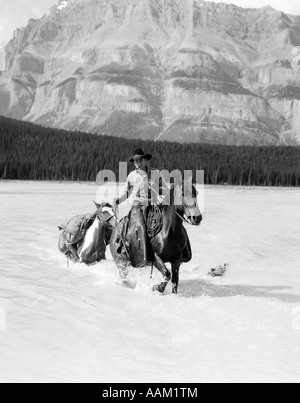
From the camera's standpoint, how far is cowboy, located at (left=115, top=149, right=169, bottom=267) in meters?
11.5

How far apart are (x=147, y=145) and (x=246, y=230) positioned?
47.9 m

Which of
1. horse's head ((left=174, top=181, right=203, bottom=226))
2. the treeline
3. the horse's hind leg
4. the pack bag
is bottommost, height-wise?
the horse's hind leg

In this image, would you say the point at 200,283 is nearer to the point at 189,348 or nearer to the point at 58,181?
the point at 189,348

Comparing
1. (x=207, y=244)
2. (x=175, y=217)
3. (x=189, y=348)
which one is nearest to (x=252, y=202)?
(x=207, y=244)

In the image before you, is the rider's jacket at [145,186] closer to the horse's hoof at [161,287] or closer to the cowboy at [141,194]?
the cowboy at [141,194]

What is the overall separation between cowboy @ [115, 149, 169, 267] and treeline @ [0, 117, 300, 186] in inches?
1696

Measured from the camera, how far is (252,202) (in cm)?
3591

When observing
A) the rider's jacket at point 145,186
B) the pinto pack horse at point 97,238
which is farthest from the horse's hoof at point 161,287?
the pinto pack horse at point 97,238

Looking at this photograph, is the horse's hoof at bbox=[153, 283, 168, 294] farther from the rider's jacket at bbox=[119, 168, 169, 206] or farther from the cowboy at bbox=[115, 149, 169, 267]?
the rider's jacket at bbox=[119, 168, 169, 206]

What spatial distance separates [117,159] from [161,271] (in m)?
48.8

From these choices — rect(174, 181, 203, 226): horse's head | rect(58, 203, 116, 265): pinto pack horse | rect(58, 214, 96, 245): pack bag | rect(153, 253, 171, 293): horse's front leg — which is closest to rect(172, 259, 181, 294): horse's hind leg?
rect(153, 253, 171, 293): horse's front leg

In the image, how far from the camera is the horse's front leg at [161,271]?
11.3 meters

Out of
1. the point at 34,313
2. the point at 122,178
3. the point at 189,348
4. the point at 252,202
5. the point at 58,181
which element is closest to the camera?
the point at 189,348
